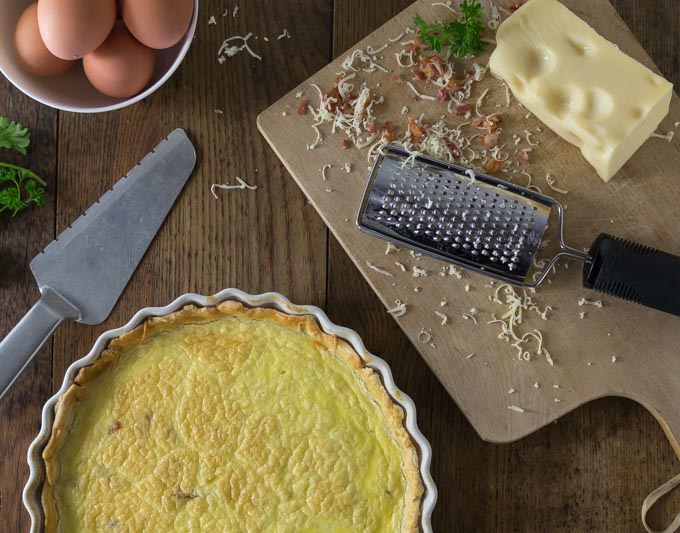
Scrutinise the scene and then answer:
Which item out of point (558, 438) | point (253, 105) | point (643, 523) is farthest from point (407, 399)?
point (253, 105)

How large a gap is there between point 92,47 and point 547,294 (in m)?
1.39

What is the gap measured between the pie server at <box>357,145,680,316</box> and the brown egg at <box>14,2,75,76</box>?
927 mm

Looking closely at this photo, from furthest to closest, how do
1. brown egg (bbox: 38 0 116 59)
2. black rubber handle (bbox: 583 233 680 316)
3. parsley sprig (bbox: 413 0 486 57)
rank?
parsley sprig (bbox: 413 0 486 57) < black rubber handle (bbox: 583 233 680 316) < brown egg (bbox: 38 0 116 59)

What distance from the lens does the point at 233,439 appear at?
199 cm

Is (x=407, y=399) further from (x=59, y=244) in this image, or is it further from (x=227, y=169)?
(x=59, y=244)

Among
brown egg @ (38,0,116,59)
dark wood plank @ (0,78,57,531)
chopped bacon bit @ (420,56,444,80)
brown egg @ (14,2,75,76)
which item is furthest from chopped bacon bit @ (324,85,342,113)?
dark wood plank @ (0,78,57,531)

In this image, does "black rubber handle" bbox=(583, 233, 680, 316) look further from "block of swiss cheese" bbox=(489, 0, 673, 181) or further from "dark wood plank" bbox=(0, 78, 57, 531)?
"dark wood plank" bbox=(0, 78, 57, 531)

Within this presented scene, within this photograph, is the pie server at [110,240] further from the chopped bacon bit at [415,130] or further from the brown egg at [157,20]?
the chopped bacon bit at [415,130]

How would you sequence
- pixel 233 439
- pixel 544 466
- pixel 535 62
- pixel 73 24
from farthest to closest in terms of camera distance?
pixel 544 466 < pixel 535 62 < pixel 233 439 < pixel 73 24

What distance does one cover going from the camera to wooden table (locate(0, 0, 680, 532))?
86.5 inches

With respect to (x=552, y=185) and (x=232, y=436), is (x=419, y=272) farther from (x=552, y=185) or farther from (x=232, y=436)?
(x=232, y=436)

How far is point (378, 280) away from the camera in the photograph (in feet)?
7.05

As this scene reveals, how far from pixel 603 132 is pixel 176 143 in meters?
1.21

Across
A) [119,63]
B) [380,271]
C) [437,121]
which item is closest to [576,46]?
[437,121]
